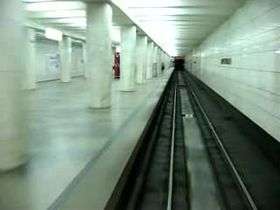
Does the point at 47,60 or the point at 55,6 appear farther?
the point at 47,60

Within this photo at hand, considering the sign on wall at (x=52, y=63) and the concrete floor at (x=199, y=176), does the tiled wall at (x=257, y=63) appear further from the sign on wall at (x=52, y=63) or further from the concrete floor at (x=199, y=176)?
the sign on wall at (x=52, y=63)

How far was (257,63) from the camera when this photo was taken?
11.9 m

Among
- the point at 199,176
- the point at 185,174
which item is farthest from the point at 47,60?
the point at 199,176

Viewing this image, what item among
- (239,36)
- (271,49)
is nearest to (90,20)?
(239,36)

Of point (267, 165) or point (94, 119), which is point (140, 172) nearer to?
point (267, 165)

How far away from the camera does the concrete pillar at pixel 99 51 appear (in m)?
15.2

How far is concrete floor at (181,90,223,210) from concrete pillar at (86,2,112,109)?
10.4 ft

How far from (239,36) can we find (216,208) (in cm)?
1000

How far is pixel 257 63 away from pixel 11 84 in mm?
7047

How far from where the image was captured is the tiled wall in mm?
9906

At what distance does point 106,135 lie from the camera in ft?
34.3

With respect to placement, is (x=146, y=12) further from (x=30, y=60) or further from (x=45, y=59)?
(x=45, y=59)

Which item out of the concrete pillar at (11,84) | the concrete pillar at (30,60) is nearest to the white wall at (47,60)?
the concrete pillar at (30,60)

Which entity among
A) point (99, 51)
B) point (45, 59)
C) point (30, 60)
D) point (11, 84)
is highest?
point (99, 51)
